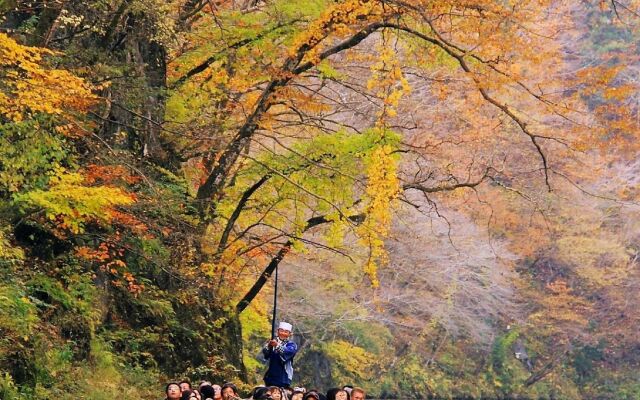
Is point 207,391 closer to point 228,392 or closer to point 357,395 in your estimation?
point 228,392

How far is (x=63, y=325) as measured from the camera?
43.9 ft

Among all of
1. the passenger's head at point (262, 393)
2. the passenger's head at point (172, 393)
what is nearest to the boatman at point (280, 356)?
the passenger's head at point (262, 393)

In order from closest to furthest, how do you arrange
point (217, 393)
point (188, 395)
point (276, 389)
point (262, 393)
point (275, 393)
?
point (188, 395) < point (217, 393) < point (275, 393) < point (276, 389) < point (262, 393)

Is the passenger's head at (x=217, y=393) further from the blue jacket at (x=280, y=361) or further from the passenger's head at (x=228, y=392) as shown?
the blue jacket at (x=280, y=361)

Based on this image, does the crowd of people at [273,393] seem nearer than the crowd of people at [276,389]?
No

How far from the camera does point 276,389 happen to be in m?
11.6

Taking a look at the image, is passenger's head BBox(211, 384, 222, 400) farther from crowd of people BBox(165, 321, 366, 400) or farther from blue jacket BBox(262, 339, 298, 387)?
blue jacket BBox(262, 339, 298, 387)

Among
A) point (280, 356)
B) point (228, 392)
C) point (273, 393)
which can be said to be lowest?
point (228, 392)

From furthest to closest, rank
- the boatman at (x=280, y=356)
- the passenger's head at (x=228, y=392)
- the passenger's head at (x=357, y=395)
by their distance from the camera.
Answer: the boatman at (x=280, y=356)
the passenger's head at (x=228, y=392)
the passenger's head at (x=357, y=395)

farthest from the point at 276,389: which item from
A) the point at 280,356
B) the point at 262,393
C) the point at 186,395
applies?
the point at 186,395

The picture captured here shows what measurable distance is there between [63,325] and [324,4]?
240 inches

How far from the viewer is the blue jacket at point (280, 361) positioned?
42.3 feet

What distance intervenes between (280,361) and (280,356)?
0.38 feet

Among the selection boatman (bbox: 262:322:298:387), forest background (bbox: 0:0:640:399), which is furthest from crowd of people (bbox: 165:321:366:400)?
forest background (bbox: 0:0:640:399)
